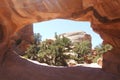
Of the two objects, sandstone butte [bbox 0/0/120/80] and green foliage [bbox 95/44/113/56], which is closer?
sandstone butte [bbox 0/0/120/80]

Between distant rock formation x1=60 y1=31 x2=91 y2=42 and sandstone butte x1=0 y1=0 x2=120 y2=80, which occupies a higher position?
distant rock formation x1=60 y1=31 x2=91 y2=42

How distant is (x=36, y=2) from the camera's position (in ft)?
19.7

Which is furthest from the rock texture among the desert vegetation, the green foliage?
the green foliage

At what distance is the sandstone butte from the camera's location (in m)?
6.04

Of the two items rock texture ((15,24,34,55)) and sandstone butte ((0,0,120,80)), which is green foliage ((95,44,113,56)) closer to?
rock texture ((15,24,34,55))

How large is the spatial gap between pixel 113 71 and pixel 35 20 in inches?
110

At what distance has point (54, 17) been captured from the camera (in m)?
6.51

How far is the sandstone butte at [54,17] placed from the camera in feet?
19.8

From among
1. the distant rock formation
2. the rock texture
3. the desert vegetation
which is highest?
the distant rock formation

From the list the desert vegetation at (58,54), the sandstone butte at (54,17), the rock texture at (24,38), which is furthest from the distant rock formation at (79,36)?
the sandstone butte at (54,17)

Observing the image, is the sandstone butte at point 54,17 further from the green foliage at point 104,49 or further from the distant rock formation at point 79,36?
the distant rock formation at point 79,36

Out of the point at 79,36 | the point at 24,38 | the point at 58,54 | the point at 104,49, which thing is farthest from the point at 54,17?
the point at 79,36

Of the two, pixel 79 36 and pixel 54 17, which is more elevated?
pixel 79 36

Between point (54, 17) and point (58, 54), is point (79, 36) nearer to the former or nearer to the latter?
point (58, 54)
